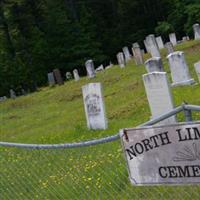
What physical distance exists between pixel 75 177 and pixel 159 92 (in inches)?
209

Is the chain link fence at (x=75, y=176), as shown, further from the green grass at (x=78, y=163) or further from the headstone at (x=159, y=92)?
the headstone at (x=159, y=92)

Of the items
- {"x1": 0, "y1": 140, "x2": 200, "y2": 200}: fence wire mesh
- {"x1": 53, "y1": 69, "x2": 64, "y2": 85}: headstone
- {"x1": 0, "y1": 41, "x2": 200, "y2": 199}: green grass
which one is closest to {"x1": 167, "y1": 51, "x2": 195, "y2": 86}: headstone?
{"x1": 0, "y1": 41, "x2": 200, "y2": 199}: green grass

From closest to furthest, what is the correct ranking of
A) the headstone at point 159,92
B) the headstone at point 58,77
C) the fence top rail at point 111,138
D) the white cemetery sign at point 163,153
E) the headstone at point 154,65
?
the white cemetery sign at point 163,153 < the fence top rail at point 111,138 < the headstone at point 159,92 < the headstone at point 154,65 < the headstone at point 58,77

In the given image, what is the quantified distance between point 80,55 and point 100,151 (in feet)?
151

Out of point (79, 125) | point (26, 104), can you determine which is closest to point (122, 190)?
point (79, 125)

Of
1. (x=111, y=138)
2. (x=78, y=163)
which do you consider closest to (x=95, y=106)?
(x=78, y=163)

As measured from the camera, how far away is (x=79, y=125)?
15016mm

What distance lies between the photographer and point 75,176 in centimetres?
664

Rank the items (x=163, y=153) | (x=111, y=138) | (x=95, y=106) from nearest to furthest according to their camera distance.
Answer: (x=163, y=153) < (x=111, y=138) < (x=95, y=106)

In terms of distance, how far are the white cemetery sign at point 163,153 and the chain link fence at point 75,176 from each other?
33cm

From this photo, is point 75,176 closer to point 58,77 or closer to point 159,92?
point 159,92

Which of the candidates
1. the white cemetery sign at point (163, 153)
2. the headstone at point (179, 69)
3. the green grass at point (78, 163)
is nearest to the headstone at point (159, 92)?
the green grass at point (78, 163)

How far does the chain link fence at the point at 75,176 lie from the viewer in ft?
19.0

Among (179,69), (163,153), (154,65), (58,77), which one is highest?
(163,153)
